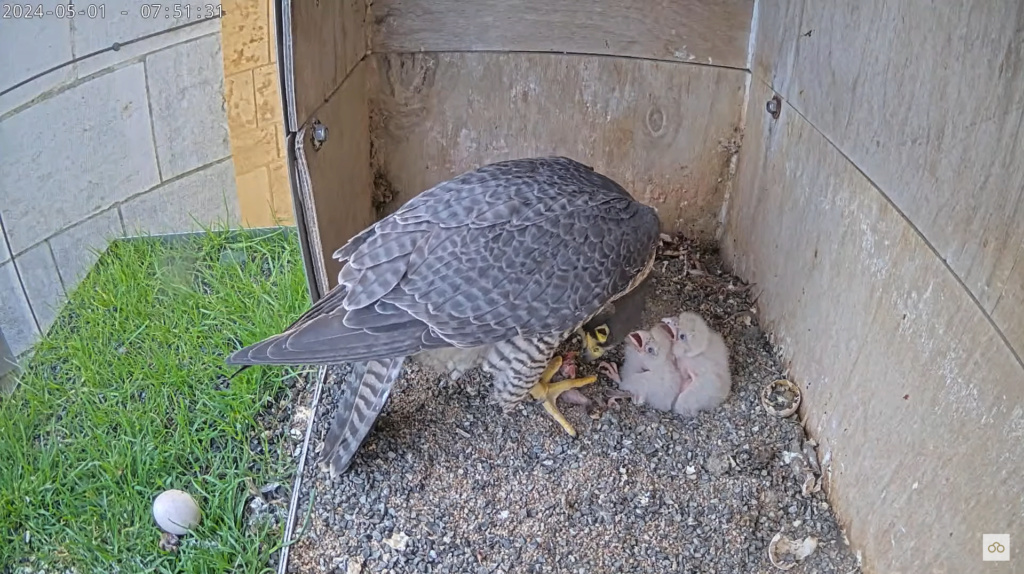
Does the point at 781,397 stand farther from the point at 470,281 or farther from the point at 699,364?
the point at 470,281

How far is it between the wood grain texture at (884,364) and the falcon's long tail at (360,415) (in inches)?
43.8

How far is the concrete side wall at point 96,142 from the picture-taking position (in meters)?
2.29

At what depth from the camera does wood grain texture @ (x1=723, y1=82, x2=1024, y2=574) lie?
4.12 ft

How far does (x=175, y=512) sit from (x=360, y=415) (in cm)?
49

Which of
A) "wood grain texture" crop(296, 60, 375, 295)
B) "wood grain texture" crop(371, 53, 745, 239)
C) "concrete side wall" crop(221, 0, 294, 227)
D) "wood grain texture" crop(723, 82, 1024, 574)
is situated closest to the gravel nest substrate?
"wood grain texture" crop(723, 82, 1024, 574)

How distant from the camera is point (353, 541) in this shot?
1.79m

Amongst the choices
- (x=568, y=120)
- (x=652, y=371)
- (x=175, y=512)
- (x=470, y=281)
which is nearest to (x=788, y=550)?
(x=652, y=371)

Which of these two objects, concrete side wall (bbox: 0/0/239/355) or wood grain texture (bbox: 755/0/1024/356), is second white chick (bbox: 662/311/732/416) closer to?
wood grain texture (bbox: 755/0/1024/356)

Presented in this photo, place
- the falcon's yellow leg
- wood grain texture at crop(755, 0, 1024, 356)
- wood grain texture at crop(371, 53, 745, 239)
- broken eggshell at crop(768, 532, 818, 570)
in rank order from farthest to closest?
1. wood grain texture at crop(371, 53, 745, 239)
2. the falcon's yellow leg
3. broken eggshell at crop(768, 532, 818, 570)
4. wood grain texture at crop(755, 0, 1024, 356)

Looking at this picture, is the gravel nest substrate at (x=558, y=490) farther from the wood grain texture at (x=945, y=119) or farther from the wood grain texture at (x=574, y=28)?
the wood grain texture at (x=574, y=28)

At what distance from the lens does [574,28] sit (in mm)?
2533

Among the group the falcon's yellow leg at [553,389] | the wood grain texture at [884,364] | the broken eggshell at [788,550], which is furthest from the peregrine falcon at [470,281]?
the broken eggshell at [788,550]

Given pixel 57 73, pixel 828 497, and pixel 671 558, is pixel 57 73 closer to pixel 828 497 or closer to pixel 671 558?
pixel 671 558

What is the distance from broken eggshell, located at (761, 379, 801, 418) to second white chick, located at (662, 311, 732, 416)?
A: 11 cm
